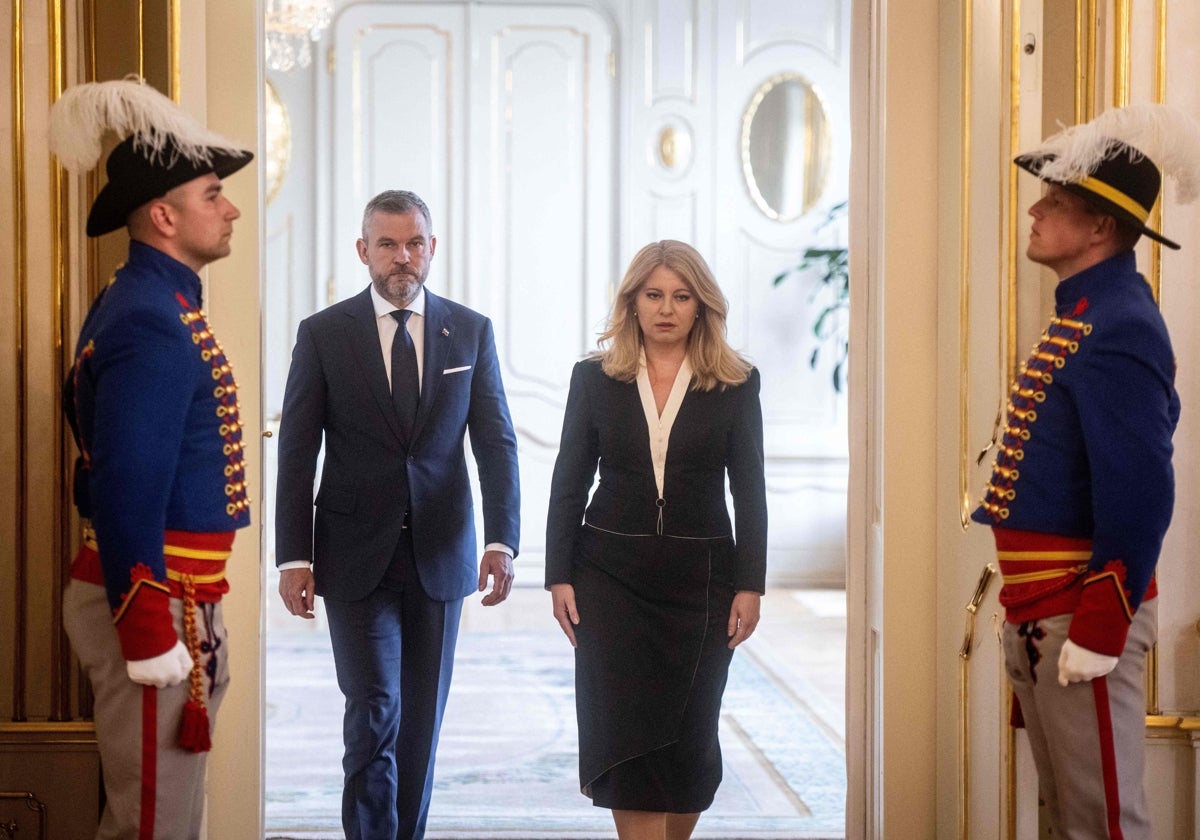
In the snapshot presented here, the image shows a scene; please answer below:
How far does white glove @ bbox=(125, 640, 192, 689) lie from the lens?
2.04 metres

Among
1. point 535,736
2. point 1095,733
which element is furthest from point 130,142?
point 535,736

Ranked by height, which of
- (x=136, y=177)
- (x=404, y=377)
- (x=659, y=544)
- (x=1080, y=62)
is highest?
(x=1080, y=62)

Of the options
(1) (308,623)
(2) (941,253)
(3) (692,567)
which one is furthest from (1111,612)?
(1) (308,623)

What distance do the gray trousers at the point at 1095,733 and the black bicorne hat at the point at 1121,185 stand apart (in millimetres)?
673

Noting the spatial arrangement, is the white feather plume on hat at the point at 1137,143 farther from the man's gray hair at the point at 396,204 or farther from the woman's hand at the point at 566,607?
the man's gray hair at the point at 396,204

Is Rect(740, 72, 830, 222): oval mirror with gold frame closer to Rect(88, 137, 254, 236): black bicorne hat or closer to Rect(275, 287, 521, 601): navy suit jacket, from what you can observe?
Rect(275, 287, 521, 601): navy suit jacket

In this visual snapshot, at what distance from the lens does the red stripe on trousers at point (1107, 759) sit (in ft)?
7.03

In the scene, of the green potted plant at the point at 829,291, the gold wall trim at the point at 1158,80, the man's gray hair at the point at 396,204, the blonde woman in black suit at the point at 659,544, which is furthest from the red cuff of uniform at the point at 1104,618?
the green potted plant at the point at 829,291

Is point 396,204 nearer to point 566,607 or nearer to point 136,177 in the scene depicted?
point 136,177

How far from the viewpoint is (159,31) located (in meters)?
2.92

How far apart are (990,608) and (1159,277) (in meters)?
0.81

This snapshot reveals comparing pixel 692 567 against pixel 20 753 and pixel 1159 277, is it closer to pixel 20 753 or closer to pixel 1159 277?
pixel 1159 277

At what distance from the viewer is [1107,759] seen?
215cm

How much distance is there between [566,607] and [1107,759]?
1185 mm
